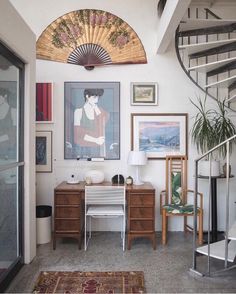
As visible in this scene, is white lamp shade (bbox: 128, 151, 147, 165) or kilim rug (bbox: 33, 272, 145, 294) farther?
white lamp shade (bbox: 128, 151, 147, 165)

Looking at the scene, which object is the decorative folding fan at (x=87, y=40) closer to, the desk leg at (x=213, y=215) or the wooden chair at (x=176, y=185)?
the wooden chair at (x=176, y=185)

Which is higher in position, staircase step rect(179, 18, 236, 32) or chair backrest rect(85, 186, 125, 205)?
staircase step rect(179, 18, 236, 32)

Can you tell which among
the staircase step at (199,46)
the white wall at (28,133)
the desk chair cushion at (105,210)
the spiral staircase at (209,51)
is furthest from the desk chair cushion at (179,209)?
the staircase step at (199,46)

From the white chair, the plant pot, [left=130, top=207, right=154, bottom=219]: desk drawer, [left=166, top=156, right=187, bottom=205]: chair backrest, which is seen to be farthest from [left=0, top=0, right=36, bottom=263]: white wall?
the plant pot

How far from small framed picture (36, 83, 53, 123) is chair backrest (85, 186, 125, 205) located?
1.38 meters

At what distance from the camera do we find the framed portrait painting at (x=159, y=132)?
441cm

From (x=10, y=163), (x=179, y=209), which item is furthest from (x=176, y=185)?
(x=10, y=163)

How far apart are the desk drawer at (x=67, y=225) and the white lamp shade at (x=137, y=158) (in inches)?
43.4

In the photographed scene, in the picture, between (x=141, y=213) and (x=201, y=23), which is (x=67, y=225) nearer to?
(x=141, y=213)

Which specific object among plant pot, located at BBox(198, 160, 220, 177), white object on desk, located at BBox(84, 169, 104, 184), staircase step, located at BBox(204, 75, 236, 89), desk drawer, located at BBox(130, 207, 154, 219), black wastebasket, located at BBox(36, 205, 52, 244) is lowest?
black wastebasket, located at BBox(36, 205, 52, 244)

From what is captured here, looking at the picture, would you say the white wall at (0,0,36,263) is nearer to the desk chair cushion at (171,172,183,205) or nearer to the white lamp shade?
the white lamp shade

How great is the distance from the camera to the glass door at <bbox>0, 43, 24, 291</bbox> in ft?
9.04

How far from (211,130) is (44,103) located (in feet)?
8.19

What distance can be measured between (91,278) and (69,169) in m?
1.87
